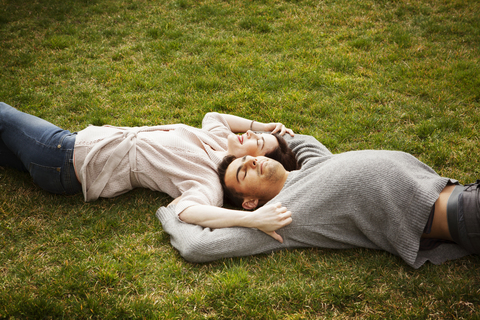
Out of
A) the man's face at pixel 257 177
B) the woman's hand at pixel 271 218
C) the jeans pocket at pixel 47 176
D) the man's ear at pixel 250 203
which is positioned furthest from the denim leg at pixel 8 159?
the woman's hand at pixel 271 218

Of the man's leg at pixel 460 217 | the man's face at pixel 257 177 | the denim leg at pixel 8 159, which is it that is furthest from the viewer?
the denim leg at pixel 8 159

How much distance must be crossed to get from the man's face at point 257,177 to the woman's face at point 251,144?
1.19 feet

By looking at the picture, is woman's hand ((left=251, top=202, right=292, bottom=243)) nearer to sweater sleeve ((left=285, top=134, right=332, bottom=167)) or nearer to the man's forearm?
the man's forearm

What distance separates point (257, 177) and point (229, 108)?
2.18 m

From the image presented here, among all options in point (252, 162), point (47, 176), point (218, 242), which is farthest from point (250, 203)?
point (47, 176)

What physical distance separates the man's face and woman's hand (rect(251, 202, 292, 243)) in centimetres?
38

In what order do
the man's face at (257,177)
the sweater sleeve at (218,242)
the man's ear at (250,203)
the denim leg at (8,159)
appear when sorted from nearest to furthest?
1. the sweater sleeve at (218,242)
2. the man's face at (257,177)
3. the man's ear at (250,203)
4. the denim leg at (8,159)

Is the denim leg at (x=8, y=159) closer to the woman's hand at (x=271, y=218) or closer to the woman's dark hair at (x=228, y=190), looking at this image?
the woman's dark hair at (x=228, y=190)

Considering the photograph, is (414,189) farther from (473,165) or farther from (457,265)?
(473,165)

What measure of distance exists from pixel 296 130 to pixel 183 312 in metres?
3.04

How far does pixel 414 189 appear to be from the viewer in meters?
3.06

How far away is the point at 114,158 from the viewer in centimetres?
382

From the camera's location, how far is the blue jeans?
380 cm

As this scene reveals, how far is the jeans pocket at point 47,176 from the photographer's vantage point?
12.5 ft
